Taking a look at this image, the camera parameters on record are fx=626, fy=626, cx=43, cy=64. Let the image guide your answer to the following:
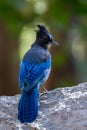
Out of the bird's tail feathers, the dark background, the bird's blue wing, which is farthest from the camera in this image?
the dark background

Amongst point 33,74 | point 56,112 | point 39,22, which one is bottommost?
point 39,22

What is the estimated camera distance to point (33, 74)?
19.2 feet

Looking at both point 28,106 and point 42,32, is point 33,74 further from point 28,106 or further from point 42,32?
point 42,32

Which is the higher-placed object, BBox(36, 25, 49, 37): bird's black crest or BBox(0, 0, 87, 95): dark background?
BBox(36, 25, 49, 37): bird's black crest

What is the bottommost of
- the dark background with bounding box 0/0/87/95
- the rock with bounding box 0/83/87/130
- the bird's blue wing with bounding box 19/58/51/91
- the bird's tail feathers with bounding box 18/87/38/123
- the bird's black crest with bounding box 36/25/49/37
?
the dark background with bounding box 0/0/87/95

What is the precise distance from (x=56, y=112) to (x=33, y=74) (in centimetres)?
48

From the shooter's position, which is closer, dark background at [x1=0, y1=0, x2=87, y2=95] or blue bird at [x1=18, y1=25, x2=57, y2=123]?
blue bird at [x1=18, y1=25, x2=57, y2=123]

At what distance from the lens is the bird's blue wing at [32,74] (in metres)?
5.76

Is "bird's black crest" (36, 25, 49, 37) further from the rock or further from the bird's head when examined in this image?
the rock

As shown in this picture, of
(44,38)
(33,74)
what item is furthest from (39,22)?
(33,74)

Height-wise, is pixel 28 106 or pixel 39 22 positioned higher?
pixel 28 106

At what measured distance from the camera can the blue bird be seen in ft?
18.0

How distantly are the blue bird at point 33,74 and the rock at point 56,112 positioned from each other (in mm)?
106

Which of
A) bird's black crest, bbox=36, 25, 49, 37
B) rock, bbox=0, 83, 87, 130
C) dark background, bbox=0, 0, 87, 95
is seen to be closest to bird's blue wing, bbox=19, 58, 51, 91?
rock, bbox=0, 83, 87, 130
